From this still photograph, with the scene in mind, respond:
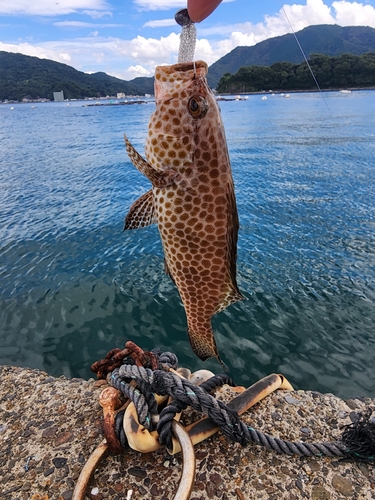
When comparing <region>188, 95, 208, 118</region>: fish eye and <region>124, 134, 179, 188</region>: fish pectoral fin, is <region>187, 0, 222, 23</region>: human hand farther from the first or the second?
<region>124, 134, 179, 188</region>: fish pectoral fin

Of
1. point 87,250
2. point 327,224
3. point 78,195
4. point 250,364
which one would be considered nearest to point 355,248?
point 327,224

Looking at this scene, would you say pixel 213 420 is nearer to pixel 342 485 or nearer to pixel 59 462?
pixel 342 485

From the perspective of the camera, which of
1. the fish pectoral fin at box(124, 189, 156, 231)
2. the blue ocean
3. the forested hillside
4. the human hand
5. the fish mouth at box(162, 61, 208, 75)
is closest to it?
the human hand

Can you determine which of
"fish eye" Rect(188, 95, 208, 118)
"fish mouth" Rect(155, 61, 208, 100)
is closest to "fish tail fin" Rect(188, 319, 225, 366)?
"fish eye" Rect(188, 95, 208, 118)

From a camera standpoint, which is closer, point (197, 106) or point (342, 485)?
point (197, 106)

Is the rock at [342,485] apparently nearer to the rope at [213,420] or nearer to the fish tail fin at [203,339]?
the rope at [213,420]

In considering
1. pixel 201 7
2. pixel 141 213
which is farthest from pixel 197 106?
pixel 141 213

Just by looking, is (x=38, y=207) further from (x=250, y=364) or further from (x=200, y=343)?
(x=200, y=343)
